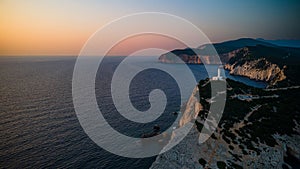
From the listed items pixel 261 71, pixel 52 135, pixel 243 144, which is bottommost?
pixel 261 71

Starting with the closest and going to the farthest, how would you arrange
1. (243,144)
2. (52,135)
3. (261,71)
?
1. (243,144)
2. (52,135)
3. (261,71)

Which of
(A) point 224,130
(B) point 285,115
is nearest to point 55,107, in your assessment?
(A) point 224,130

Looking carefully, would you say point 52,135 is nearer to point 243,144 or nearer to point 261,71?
point 243,144

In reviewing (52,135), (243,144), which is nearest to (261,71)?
(243,144)

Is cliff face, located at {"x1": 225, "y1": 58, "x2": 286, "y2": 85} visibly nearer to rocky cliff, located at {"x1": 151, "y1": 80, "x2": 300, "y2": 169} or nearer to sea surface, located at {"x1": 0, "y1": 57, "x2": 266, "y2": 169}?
rocky cliff, located at {"x1": 151, "y1": 80, "x2": 300, "y2": 169}

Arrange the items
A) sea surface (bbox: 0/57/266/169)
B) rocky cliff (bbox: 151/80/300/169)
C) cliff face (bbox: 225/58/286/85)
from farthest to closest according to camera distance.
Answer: cliff face (bbox: 225/58/286/85), sea surface (bbox: 0/57/266/169), rocky cliff (bbox: 151/80/300/169)

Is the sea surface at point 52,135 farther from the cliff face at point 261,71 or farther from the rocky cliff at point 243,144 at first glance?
the cliff face at point 261,71

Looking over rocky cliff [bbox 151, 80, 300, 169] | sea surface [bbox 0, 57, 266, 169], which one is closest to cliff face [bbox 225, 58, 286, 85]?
rocky cliff [bbox 151, 80, 300, 169]

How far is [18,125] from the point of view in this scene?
1687 inches

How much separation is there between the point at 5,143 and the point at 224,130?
141 feet

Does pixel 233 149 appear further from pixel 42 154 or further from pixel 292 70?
pixel 292 70

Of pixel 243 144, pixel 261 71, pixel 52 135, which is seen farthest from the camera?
pixel 261 71

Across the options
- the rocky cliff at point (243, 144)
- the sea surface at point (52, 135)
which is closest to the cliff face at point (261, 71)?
the rocky cliff at point (243, 144)

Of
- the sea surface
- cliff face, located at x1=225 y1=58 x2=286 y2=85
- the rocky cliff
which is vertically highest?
the sea surface
